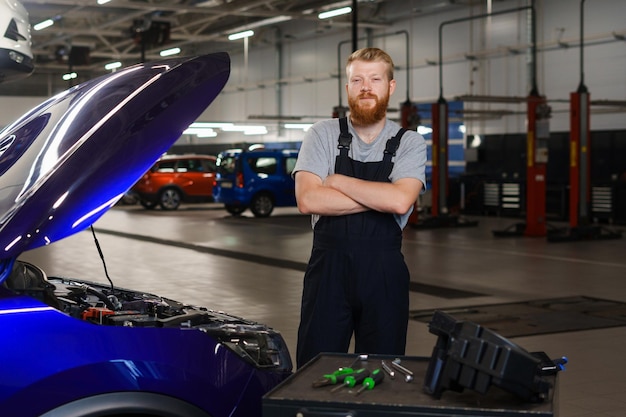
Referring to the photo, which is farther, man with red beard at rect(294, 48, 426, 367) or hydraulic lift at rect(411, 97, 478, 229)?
hydraulic lift at rect(411, 97, 478, 229)

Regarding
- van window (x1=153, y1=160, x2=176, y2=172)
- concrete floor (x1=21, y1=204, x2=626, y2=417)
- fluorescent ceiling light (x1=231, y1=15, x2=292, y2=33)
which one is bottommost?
concrete floor (x1=21, y1=204, x2=626, y2=417)

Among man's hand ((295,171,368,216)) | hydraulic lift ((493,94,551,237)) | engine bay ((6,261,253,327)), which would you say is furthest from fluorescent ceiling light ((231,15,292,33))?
man's hand ((295,171,368,216))

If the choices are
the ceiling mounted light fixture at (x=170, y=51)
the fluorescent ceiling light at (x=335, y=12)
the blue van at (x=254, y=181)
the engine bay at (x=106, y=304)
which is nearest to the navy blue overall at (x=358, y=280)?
the engine bay at (x=106, y=304)

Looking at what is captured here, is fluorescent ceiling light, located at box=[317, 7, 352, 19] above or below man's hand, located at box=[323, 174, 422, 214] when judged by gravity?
above

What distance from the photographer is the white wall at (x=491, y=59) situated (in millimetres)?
20281

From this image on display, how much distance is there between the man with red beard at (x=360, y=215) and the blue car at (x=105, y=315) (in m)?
0.25

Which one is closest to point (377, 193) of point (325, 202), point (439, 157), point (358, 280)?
point (325, 202)

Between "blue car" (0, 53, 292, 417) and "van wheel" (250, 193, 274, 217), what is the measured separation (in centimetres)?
1947

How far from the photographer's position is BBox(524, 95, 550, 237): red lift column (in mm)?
15852

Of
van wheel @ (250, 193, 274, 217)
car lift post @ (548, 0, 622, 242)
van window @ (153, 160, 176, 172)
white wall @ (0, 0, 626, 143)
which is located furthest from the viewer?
van window @ (153, 160, 176, 172)

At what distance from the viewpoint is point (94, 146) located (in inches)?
113

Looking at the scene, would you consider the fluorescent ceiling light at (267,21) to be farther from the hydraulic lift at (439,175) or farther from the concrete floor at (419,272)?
the hydraulic lift at (439,175)

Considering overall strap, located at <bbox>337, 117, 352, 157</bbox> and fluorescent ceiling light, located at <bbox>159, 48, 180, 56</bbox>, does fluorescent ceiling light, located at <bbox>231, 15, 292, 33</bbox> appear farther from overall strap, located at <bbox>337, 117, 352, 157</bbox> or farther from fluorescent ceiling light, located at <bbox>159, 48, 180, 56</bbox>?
overall strap, located at <bbox>337, 117, 352, 157</bbox>

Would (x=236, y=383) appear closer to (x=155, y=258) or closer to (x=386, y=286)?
(x=386, y=286)
